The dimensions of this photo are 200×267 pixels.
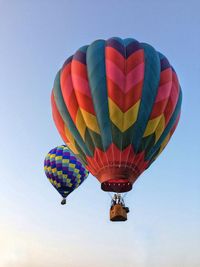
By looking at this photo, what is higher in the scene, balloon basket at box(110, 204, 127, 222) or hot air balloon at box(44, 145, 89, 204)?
hot air balloon at box(44, 145, 89, 204)

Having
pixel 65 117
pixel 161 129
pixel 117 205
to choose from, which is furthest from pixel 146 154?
pixel 65 117

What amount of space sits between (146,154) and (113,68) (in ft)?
11.2

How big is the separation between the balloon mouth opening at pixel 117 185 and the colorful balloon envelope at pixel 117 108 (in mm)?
37

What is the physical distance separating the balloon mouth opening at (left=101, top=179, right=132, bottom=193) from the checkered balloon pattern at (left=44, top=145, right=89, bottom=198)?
9230mm

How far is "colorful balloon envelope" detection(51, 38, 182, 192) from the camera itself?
1434 cm

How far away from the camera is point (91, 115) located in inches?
576

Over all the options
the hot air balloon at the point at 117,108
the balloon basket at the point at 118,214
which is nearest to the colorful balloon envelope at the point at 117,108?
the hot air balloon at the point at 117,108

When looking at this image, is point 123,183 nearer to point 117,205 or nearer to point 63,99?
point 117,205

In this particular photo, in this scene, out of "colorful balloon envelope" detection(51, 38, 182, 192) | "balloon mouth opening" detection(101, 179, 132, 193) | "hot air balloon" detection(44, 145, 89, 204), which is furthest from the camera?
"hot air balloon" detection(44, 145, 89, 204)

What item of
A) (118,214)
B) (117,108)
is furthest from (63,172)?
(117,108)

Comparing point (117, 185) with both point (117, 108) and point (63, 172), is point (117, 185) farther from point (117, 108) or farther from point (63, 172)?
point (63, 172)

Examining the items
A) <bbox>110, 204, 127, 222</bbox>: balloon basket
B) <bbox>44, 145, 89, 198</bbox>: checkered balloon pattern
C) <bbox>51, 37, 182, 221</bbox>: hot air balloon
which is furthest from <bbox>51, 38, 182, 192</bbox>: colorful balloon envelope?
<bbox>44, 145, 89, 198</bbox>: checkered balloon pattern

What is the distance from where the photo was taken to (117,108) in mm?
14445

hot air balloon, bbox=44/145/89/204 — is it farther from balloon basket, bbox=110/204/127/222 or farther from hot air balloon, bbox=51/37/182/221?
balloon basket, bbox=110/204/127/222
